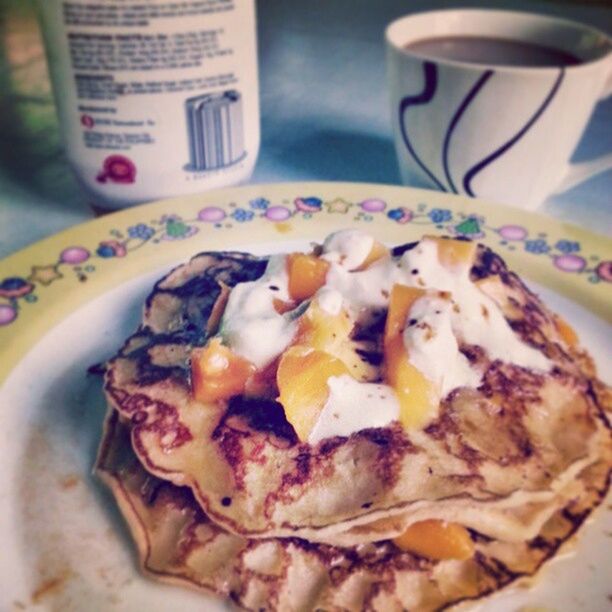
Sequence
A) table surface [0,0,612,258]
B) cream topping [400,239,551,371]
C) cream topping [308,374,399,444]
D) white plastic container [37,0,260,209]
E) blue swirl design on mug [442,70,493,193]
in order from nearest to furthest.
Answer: cream topping [308,374,399,444], cream topping [400,239,551,371], white plastic container [37,0,260,209], blue swirl design on mug [442,70,493,193], table surface [0,0,612,258]

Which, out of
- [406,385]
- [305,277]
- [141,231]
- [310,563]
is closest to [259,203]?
[141,231]

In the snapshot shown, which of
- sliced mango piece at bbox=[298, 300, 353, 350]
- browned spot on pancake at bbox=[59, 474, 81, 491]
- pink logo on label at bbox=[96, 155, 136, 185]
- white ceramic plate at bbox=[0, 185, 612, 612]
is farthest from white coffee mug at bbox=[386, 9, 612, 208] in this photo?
browned spot on pancake at bbox=[59, 474, 81, 491]

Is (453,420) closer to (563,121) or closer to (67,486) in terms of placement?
(67,486)

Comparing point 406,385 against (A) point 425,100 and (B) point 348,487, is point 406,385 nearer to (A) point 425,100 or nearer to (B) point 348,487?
(B) point 348,487

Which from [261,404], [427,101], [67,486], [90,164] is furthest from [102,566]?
[427,101]

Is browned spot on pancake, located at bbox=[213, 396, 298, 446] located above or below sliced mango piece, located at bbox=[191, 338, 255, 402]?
below

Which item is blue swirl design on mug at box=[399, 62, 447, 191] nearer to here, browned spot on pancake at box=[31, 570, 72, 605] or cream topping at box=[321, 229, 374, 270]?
cream topping at box=[321, 229, 374, 270]
